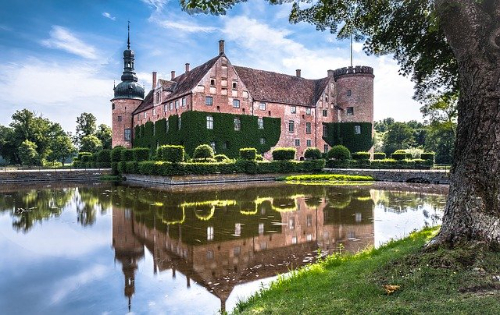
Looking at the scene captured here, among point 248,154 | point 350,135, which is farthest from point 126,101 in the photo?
point 350,135

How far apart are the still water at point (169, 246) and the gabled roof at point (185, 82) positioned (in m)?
21.4

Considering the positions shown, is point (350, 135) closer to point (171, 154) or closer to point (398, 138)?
point (171, 154)

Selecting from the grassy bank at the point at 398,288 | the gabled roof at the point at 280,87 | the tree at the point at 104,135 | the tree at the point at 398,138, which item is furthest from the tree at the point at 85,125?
the grassy bank at the point at 398,288

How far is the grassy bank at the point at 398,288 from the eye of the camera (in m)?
3.72

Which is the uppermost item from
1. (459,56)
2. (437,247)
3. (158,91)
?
(158,91)

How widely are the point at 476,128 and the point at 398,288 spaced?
2821mm

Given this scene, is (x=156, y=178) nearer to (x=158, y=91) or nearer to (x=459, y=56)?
(x=158, y=91)

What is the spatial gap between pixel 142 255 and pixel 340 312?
5185 mm

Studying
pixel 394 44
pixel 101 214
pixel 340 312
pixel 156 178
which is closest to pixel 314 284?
pixel 340 312

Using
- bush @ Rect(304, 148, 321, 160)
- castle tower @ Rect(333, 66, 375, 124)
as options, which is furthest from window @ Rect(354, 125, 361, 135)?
bush @ Rect(304, 148, 321, 160)

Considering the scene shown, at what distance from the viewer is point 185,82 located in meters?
37.8

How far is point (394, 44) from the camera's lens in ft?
29.5

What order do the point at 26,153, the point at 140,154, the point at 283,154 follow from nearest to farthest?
the point at 140,154, the point at 283,154, the point at 26,153

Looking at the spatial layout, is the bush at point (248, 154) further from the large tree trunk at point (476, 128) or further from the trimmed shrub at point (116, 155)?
the large tree trunk at point (476, 128)
